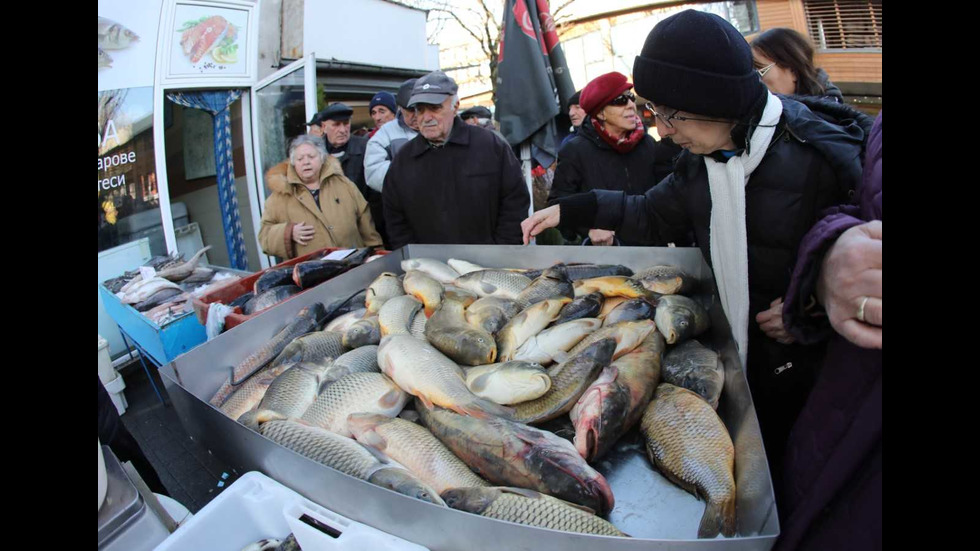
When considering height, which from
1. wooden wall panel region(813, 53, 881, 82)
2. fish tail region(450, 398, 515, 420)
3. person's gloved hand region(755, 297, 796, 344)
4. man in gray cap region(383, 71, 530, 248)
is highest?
wooden wall panel region(813, 53, 881, 82)

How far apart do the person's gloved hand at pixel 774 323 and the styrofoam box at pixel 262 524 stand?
1262mm

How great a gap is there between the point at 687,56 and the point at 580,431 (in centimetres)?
115

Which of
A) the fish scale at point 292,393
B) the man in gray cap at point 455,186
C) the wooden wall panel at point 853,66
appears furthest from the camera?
the wooden wall panel at point 853,66

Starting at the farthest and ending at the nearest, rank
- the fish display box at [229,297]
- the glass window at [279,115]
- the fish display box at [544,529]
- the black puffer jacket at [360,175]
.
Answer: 1. the glass window at [279,115]
2. the black puffer jacket at [360,175]
3. the fish display box at [229,297]
4. the fish display box at [544,529]

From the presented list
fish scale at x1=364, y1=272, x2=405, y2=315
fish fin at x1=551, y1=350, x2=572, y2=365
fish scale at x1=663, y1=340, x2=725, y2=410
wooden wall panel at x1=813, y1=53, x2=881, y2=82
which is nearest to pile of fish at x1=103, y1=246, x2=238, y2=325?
fish scale at x1=364, y1=272, x2=405, y2=315

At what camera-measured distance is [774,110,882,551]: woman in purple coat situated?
881 millimetres

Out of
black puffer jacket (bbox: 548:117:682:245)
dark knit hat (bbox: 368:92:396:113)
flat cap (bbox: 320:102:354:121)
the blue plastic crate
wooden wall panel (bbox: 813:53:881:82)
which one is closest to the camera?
the blue plastic crate

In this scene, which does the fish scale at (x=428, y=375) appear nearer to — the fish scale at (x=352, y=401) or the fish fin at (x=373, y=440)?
the fish scale at (x=352, y=401)

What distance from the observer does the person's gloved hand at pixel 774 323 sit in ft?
5.31

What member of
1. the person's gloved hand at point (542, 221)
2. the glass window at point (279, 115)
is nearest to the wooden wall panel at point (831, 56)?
the glass window at point (279, 115)

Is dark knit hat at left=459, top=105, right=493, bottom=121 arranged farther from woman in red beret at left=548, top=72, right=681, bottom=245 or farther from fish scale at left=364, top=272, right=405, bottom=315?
fish scale at left=364, top=272, right=405, bottom=315

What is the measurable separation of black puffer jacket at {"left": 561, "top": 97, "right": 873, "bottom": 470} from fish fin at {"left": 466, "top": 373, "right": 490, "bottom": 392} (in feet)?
2.86
